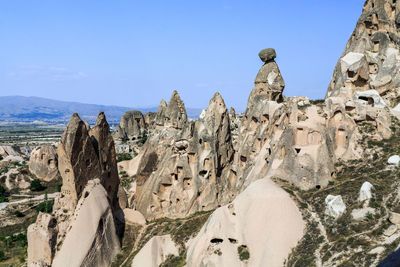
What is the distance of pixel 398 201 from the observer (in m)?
21.5

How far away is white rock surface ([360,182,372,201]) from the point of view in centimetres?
2253

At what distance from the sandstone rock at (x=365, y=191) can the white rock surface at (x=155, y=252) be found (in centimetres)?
1174

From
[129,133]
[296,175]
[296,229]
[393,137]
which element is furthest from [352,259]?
[129,133]

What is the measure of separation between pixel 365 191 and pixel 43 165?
172 ft

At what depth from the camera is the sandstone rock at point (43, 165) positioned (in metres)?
62.8

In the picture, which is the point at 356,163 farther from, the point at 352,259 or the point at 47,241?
the point at 47,241

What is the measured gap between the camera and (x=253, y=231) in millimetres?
22203

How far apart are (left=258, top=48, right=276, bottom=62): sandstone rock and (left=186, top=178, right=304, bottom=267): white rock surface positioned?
57.9 ft

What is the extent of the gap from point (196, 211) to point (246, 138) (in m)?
7.55

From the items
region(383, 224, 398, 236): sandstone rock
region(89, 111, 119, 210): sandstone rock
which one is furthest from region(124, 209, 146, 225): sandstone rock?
region(383, 224, 398, 236): sandstone rock

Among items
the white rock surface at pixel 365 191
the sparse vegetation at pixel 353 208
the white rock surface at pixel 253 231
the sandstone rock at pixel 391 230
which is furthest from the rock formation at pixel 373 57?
the sandstone rock at pixel 391 230

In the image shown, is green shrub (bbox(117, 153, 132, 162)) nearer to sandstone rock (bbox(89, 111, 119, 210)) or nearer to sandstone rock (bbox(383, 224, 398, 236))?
sandstone rock (bbox(89, 111, 119, 210))

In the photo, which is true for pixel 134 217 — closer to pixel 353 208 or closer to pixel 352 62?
pixel 353 208

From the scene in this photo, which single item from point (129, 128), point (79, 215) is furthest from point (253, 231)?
point (129, 128)
